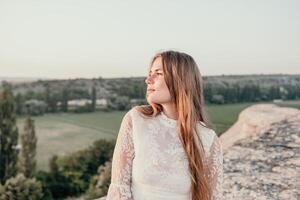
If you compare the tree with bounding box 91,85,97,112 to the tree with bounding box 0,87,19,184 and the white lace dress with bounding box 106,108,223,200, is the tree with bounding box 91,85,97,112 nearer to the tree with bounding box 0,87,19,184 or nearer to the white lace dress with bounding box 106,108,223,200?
the tree with bounding box 0,87,19,184

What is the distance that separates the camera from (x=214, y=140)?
2.45m

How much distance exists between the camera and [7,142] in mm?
30422

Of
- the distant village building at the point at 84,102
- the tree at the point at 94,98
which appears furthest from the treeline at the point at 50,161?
the distant village building at the point at 84,102

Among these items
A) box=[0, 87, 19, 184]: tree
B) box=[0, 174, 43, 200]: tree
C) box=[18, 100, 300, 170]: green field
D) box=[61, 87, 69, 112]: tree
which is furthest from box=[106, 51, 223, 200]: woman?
box=[61, 87, 69, 112]: tree

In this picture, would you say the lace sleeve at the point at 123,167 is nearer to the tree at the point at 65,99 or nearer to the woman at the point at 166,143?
the woman at the point at 166,143

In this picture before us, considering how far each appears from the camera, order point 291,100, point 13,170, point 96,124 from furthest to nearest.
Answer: point 96,124 → point 13,170 → point 291,100

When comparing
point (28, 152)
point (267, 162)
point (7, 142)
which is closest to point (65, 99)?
point (28, 152)

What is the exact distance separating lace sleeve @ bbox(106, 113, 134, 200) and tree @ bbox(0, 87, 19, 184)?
95.0 ft

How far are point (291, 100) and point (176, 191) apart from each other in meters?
21.1

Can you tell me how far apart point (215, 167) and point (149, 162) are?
40 cm

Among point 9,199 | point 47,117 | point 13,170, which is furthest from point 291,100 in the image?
point 47,117

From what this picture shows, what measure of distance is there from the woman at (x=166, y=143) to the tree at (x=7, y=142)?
95.1 feet

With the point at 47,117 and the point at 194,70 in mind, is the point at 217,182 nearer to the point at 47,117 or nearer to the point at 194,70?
the point at 194,70

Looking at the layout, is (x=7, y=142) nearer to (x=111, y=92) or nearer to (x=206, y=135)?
(x=111, y=92)
